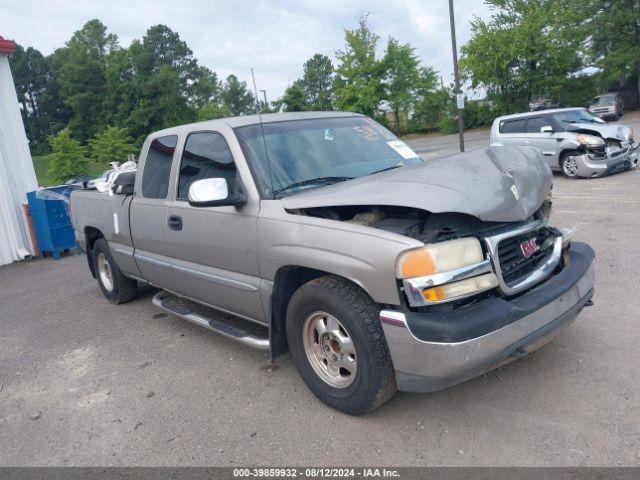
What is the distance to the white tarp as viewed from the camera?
31.4 feet

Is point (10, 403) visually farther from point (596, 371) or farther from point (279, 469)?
point (596, 371)

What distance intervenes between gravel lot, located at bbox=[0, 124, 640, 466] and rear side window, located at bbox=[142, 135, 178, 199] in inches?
53.7

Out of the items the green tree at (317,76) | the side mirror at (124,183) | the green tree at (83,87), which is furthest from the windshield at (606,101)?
the green tree at (83,87)

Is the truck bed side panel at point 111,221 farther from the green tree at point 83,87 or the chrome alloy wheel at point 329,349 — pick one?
the green tree at point 83,87

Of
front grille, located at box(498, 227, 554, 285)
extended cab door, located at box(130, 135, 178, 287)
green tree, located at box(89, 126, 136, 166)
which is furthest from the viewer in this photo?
green tree, located at box(89, 126, 136, 166)

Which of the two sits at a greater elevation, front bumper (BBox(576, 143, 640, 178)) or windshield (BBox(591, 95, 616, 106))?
windshield (BBox(591, 95, 616, 106))

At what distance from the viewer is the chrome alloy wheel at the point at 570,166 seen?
11.9 metres

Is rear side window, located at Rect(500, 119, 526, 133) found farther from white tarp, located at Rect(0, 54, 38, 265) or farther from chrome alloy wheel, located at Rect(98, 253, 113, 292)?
white tarp, located at Rect(0, 54, 38, 265)

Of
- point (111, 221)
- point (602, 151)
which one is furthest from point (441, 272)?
point (602, 151)

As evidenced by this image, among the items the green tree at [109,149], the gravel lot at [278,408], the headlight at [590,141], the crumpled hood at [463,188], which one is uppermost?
the green tree at [109,149]

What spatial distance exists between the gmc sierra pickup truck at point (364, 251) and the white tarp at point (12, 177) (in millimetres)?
6502

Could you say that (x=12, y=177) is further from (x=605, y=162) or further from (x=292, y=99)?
(x=292, y=99)

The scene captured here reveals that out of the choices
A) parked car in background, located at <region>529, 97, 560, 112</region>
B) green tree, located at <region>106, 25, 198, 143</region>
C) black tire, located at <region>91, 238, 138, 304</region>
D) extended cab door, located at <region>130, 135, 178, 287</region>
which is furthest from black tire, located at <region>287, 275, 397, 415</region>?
green tree, located at <region>106, 25, 198, 143</region>

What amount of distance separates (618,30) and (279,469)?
42.6 meters
